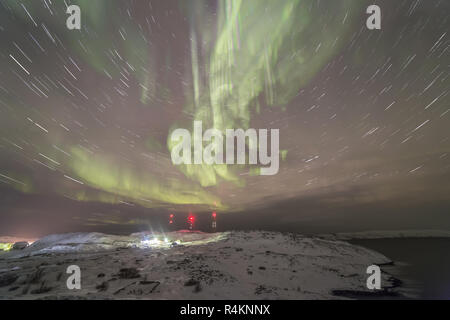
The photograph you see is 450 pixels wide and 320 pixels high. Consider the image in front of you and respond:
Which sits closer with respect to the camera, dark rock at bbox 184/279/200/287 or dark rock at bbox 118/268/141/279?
dark rock at bbox 184/279/200/287

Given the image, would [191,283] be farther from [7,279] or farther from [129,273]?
[7,279]

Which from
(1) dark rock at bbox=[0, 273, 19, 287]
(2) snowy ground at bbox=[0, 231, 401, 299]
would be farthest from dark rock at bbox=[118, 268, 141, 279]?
(1) dark rock at bbox=[0, 273, 19, 287]

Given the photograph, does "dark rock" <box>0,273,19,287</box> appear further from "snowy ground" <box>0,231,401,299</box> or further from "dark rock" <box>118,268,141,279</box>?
"dark rock" <box>118,268,141,279</box>

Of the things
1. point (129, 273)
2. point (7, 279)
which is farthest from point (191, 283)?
point (7, 279)

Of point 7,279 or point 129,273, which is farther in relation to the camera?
point 129,273

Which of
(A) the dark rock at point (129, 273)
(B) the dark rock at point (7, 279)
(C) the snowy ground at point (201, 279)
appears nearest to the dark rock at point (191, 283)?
(C) the snowy ground at point (201, 279)

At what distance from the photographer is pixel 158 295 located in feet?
53.8

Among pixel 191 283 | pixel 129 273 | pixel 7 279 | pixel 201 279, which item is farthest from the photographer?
pixel 129 273

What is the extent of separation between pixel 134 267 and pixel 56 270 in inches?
289

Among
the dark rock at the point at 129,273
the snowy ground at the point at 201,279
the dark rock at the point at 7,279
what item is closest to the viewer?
the snowy ground at the point at 201,279

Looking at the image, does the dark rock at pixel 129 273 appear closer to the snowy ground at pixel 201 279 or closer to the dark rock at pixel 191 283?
the snowy ground at pixel 201 279
